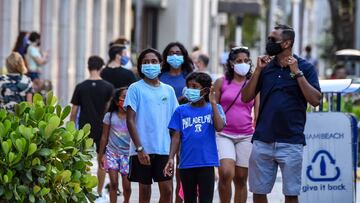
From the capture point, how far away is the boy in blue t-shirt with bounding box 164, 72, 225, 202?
10.9 metres

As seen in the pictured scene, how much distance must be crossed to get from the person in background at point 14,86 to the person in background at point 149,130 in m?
3.54

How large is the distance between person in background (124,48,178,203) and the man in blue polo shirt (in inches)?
41.4

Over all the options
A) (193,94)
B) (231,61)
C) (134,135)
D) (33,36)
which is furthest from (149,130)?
(33,36)

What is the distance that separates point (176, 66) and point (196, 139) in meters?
2.43

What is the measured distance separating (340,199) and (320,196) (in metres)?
0.26

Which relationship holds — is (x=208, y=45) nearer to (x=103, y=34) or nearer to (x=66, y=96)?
(x=103, y=34)

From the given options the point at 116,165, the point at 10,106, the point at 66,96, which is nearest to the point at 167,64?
the point at 116,165

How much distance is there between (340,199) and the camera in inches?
476

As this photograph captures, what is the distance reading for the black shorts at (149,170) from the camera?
11.1 m

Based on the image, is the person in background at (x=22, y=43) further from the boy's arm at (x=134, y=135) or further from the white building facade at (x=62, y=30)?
the boy's arm at (x=134, y=135)

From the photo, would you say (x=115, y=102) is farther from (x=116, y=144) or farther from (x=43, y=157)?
(x=43, y=157)

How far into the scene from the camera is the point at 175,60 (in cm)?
1316

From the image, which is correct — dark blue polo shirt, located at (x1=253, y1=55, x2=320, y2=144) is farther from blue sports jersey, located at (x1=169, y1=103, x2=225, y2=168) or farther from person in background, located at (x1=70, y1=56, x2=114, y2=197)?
person in background, located at (x1=70, y1=56, x2=114, y2=197)

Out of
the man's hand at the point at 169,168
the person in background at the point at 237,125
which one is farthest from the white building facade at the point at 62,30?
the man's hand at the point at 169,168
